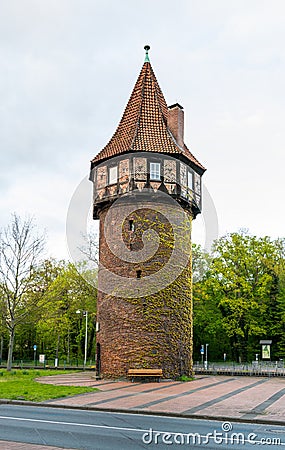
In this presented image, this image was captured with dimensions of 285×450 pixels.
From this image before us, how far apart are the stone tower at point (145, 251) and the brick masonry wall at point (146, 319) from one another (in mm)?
50

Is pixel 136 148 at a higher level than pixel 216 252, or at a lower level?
higher

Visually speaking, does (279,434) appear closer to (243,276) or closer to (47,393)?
(47,393)

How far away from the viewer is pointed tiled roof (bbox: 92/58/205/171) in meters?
27.4

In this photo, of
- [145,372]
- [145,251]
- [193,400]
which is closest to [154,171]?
[145,251]

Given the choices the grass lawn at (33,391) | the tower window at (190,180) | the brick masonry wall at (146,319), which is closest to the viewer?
the grass lawn at (33,391)

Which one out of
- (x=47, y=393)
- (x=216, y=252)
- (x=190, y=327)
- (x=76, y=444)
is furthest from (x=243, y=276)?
(x=76, y=444)

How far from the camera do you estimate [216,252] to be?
44312mm

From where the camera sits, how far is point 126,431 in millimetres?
10969

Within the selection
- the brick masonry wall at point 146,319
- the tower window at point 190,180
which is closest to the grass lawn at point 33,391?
the brick masonry wall at point 146,319

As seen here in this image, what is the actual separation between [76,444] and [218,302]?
38082 millimetres

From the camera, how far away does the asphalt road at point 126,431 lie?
9523mm

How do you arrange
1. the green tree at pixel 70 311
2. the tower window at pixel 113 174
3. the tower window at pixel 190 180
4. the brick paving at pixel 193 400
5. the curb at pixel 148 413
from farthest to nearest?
1. the green tree at pixel 70 311
2. the tower window at pixel 190 180
3. the tower window at pixel 113 174
4. the brick paving at pixel 193 400
5. the curb at pixel 148 413

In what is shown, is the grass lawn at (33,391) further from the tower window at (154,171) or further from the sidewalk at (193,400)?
the tower window at (154,171)

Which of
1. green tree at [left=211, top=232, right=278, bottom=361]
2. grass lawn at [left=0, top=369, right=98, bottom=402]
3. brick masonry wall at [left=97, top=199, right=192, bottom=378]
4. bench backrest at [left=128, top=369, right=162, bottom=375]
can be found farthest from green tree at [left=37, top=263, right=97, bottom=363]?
grass lawn at [left=0, top=369, right=98, bottom=402]
